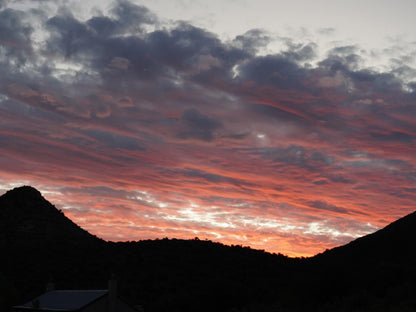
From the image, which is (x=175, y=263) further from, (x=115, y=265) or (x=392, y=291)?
(x=392, y=291)

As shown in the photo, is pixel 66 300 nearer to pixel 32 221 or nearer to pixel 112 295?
pixel 112 295

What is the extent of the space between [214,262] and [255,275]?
8.63 meters

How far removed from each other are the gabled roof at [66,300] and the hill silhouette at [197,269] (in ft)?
19.0

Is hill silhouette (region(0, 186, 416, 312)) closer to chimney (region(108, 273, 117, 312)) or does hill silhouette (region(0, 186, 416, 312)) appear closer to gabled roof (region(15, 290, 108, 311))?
gabled roof (region(15, 290, 108, 311))

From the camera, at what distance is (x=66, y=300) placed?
5078 cm

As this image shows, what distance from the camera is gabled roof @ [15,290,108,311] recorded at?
1892 inches

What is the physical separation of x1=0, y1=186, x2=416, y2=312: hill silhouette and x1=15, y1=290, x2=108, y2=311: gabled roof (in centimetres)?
580

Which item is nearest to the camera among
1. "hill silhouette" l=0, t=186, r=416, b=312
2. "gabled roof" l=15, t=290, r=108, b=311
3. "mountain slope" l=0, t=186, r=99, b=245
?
"gabled roof" l=15, t=290, r=108, b=311

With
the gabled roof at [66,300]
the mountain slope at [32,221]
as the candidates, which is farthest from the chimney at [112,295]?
the mountain slope at [32,221]

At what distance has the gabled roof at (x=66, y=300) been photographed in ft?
158

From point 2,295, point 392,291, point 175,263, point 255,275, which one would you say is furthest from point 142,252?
point 392,291

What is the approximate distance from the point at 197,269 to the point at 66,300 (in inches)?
1607

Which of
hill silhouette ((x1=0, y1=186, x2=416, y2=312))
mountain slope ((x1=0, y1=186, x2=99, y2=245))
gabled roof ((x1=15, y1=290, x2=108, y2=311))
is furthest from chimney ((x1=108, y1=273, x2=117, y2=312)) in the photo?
mountain slope ((x1=0, y1=186, x2=99, y2=245))

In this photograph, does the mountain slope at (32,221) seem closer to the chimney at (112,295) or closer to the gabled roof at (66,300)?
the gabled roof at (66,300)
